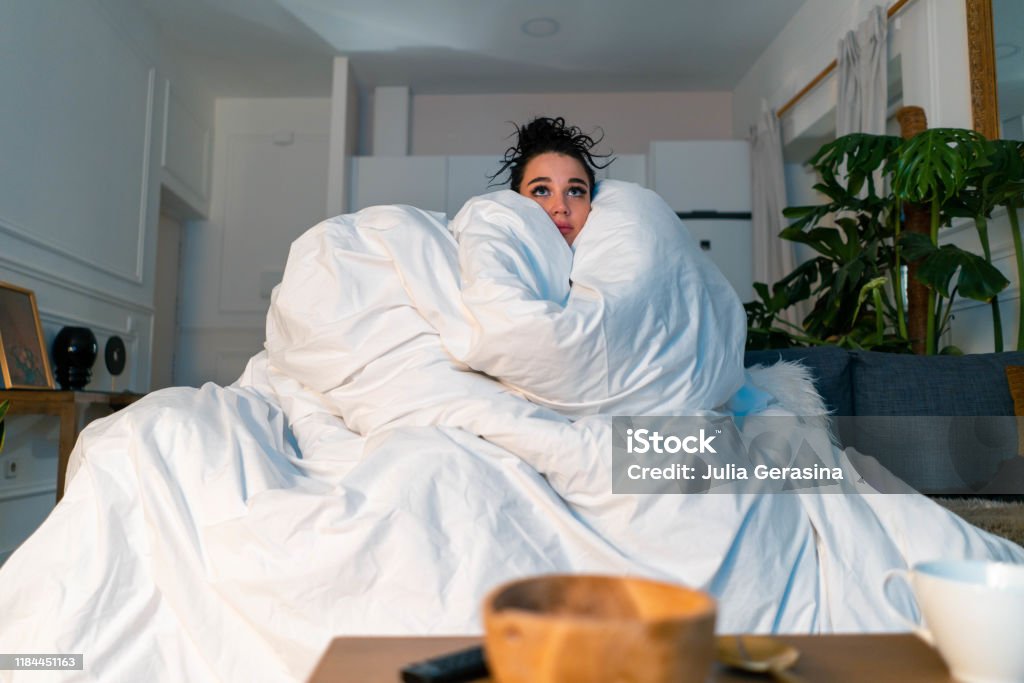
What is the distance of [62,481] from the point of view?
2.89m

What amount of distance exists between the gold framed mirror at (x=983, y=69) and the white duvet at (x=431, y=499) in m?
1.99

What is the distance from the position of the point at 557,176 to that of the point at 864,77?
231cm

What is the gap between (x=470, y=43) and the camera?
16.7ft

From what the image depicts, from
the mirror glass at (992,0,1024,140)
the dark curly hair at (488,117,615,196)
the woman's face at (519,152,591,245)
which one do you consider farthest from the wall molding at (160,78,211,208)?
the mirror glass at (992,0,1024,140)

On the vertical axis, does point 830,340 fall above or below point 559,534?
above

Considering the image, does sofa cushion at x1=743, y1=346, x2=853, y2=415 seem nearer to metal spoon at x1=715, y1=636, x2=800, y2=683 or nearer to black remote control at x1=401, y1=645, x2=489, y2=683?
metal spoon at x1=715, y1=636, x2=800, y2=683

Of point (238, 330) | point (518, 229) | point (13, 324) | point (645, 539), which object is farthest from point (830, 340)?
point (238, 330)

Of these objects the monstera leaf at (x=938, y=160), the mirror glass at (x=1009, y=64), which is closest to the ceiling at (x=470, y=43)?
the mirror glass at (x=1009, y=64)

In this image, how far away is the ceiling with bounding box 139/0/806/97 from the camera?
462 centimetres

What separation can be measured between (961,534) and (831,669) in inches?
32.1

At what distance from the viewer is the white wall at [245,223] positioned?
5.79 m

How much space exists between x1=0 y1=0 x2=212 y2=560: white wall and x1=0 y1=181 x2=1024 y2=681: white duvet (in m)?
2.44

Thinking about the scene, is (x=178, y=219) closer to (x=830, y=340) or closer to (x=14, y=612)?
(x=830, y=340)

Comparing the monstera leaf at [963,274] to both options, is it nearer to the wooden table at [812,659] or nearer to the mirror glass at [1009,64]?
the mirror glass at [1009,64]
